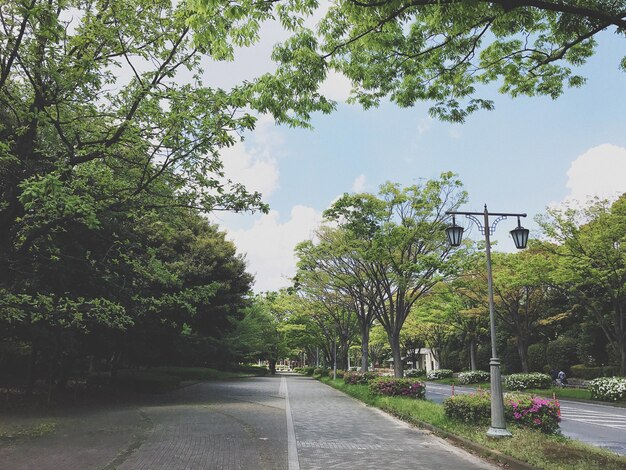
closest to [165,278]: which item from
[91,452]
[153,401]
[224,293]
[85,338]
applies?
[91,452]

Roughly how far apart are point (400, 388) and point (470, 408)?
6.77m

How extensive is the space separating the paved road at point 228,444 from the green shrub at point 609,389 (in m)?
11.7

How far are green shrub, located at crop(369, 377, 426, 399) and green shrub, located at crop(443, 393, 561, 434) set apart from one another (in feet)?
19.5

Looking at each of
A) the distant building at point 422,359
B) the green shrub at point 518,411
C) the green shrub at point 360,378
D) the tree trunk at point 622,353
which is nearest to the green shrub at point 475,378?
the green shrub at point 360,378

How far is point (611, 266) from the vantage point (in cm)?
2033

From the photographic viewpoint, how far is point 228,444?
910 cm

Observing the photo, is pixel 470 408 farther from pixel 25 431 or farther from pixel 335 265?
pixel 335 265

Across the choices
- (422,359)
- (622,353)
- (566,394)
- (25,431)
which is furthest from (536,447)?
(422,359)

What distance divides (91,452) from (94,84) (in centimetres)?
673

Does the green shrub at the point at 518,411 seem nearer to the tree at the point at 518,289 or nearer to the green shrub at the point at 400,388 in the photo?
the green shrub at the point at 400,388

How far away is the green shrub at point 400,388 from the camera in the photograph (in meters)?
17.0

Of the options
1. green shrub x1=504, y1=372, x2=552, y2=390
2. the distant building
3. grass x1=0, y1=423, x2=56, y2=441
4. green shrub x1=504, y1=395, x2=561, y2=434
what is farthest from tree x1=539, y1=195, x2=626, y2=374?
the distant building

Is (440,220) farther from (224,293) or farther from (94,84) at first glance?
(94,84)

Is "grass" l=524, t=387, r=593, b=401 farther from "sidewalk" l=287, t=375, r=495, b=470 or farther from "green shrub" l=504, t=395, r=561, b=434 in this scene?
"green shrub" l=504, t=395, r=561, b=434
